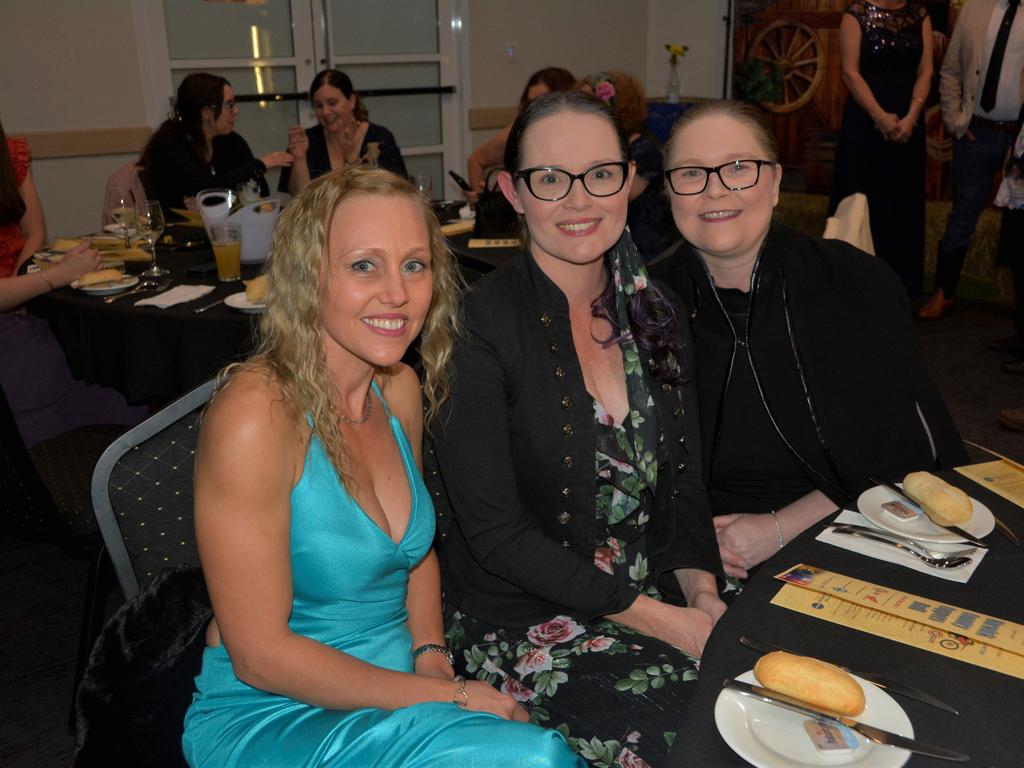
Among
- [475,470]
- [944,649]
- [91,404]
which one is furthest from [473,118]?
[944,649]

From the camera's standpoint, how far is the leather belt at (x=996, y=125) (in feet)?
16.9

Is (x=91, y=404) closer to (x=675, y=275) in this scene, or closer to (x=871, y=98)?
(x=675, y=275)

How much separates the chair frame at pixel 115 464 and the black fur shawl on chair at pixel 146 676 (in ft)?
0.25

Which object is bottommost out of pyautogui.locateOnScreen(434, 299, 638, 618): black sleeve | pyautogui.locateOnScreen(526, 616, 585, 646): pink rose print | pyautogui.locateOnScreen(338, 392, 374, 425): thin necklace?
pyautogui.locateOnScreen(526, 616, 585, 646): pink rose print

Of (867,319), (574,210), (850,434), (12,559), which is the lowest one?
(12,559)

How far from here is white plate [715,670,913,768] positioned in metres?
0.90

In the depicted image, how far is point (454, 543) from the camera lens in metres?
1.72

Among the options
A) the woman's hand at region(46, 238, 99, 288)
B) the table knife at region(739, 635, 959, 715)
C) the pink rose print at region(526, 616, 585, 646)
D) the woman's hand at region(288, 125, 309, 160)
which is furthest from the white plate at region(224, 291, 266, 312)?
the woman's hand at region(288, 125, 309, 160)

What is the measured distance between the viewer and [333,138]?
4957 mm

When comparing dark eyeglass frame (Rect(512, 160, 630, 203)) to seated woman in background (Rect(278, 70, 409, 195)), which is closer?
dark eyeglass frame (Rect(512, 160, 630, 203))

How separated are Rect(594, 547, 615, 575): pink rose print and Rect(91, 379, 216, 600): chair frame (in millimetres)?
708

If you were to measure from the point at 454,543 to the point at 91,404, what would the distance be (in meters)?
1.79

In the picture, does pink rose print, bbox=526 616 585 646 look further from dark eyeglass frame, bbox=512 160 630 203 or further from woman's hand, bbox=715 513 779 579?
dark eyeglass frame, bbox=512 160 630 203

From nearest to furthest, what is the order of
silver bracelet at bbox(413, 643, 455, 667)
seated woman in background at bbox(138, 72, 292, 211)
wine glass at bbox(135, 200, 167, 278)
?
silver bracelet at bbox(413, 643, 455, 667) → wine glass at bbox(135, 200, 167, 278) → seated woman in background at bbox(138, 72, 292, 211)
